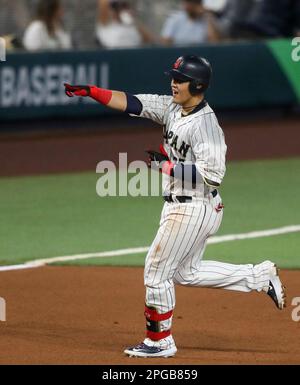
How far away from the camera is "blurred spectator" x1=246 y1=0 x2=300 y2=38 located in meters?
17.8

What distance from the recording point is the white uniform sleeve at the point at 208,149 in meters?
6.66

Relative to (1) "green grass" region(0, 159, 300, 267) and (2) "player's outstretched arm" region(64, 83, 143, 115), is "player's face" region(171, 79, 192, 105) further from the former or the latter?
(1) "green grass" region(0, 159, 300, 267)

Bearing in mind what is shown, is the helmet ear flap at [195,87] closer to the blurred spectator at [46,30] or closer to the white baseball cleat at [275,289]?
the white baseball cleat at [275,289]

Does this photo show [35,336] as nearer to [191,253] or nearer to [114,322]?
[114,322]

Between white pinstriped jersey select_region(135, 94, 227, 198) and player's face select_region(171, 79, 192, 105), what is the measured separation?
0.33 feet

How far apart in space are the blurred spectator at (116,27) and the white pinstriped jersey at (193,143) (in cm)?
911

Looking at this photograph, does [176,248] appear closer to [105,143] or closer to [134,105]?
[134,105]


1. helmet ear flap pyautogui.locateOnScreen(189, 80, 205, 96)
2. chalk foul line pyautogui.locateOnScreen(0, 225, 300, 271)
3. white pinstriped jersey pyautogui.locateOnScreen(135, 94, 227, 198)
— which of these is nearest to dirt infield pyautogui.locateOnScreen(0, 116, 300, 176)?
chalk foul line pyautogui.locateOnScreen(0, 225, 300, 271)

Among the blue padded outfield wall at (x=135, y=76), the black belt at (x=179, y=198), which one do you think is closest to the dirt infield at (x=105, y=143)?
the blue padded outfield wall at (x=135, y=76)

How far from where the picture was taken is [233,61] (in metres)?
16.6

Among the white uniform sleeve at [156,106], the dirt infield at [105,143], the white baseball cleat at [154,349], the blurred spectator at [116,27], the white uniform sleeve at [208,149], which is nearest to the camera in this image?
the white uniform sleeve at [208,149]

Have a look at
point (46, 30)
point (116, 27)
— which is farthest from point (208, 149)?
point (116, 27)

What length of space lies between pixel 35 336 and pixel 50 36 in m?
8.29

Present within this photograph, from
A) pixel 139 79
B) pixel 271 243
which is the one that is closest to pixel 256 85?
pixel 139 79
